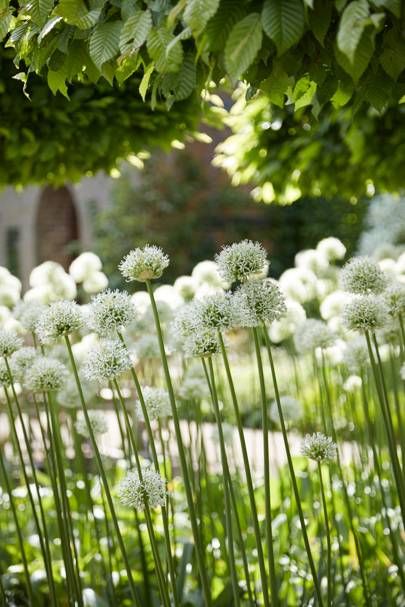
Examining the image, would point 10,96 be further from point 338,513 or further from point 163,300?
point 338,513

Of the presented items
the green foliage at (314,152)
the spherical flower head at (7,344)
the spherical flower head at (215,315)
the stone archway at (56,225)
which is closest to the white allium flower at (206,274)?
the green foliage at (314,152)

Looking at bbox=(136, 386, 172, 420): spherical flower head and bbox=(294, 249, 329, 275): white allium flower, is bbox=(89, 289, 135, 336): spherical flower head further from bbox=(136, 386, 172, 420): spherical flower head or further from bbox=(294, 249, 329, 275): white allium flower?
bbox=(294, 249, 329, 275): white allium flower

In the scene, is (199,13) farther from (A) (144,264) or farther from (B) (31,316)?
(B) (31,316)

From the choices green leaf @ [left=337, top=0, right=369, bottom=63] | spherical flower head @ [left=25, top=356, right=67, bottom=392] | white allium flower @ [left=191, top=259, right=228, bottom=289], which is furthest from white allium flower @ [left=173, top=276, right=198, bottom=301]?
green leaf @ [left=337, top=0, right=369, bottom=63]

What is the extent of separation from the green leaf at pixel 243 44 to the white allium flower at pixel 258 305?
551mm

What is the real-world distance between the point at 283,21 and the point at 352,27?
135mm

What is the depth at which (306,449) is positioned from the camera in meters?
1.73

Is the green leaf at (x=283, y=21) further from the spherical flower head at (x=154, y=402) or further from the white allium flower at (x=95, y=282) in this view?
the white allium flower at (x=95, y=282)

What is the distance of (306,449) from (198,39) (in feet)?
3.19

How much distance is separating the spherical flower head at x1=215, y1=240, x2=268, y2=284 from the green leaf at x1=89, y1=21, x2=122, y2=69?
0.49 metres

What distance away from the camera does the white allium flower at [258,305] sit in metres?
1.54

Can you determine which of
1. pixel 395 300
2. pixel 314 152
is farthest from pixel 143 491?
pixel 314 152

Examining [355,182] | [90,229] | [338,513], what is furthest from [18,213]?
[338,513]

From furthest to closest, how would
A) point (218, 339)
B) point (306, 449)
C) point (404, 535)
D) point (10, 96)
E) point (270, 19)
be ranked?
point (404, 535), point (10, 96), point (306, 449), point (218, 339), point (270, 19)
